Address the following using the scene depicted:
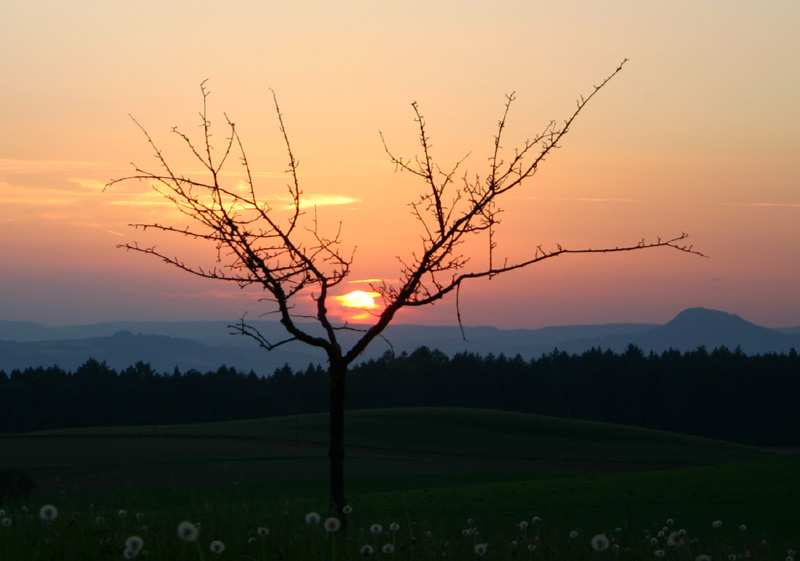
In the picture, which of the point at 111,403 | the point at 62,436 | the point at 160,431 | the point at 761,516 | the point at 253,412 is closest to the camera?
the point at 761,516

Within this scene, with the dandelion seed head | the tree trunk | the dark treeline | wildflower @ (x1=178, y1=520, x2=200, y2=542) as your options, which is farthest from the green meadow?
the dark treeline

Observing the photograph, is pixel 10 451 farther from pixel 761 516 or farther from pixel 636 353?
pixel 636 353

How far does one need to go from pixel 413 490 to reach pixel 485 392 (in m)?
87.3

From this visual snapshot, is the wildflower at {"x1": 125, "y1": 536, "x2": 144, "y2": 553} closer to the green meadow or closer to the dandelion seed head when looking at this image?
the green meadow

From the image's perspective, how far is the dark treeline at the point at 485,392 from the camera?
362 ft

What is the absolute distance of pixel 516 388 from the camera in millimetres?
124812

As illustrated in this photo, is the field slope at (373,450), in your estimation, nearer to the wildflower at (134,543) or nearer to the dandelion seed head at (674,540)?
the dandelion seed head at (674,540)

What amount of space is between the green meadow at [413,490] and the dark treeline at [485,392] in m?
22.3

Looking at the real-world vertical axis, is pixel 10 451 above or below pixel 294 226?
below

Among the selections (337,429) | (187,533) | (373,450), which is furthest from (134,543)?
(373,450)

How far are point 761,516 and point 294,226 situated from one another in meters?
20.2

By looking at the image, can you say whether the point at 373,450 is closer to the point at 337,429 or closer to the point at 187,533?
the point at 337,429

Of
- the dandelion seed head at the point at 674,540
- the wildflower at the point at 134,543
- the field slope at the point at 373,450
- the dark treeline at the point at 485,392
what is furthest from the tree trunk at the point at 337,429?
the dark treeline at the point at 485,392

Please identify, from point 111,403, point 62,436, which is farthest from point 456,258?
point 111,403
